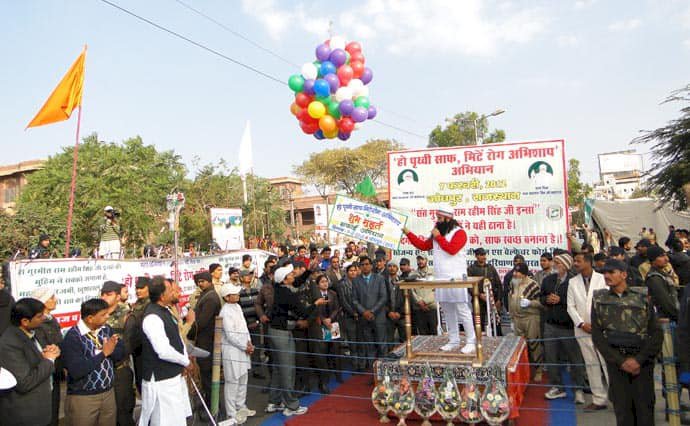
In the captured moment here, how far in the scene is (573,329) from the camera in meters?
6.40

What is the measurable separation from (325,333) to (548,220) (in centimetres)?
410

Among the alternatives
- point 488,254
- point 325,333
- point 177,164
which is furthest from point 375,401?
point 177,164

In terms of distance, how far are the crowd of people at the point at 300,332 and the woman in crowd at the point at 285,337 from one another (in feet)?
0.06

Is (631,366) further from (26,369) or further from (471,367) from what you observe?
(26,369)

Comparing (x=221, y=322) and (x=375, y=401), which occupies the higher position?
(x=221, y=322)

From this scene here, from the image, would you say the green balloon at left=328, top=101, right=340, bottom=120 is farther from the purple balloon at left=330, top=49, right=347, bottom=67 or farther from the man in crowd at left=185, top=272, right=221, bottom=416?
the man in crowd at left=185, top=272, right=221, bottom=416

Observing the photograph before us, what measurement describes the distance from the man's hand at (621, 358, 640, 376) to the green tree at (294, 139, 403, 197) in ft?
112

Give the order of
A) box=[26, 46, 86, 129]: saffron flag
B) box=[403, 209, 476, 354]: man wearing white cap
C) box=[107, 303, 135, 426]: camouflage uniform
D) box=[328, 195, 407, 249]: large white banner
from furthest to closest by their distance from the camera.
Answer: box=[26, 46, 86, 129]: saffron flag, box=[328, 195, 407, 249]: large white banner, box=[403, 209, 476, 354]: man wearing white cap, box=[107, 303, 135, 426]: camouflage uniform

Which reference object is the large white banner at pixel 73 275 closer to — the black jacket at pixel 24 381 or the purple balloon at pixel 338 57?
the black jacket at pixel 24 381

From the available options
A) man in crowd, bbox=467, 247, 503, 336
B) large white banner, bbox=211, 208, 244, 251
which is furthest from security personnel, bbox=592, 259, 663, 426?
large white banner, bbox=211, 208, 244, 251

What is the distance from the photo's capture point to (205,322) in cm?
620

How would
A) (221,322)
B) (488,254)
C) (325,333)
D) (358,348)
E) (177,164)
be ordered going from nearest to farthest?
(221,322), (325,333), (358,348), (488,254), (177,164)

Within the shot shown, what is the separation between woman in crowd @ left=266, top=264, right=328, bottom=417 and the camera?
6383 mm

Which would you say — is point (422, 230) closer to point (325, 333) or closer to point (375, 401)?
point (325, 333)
